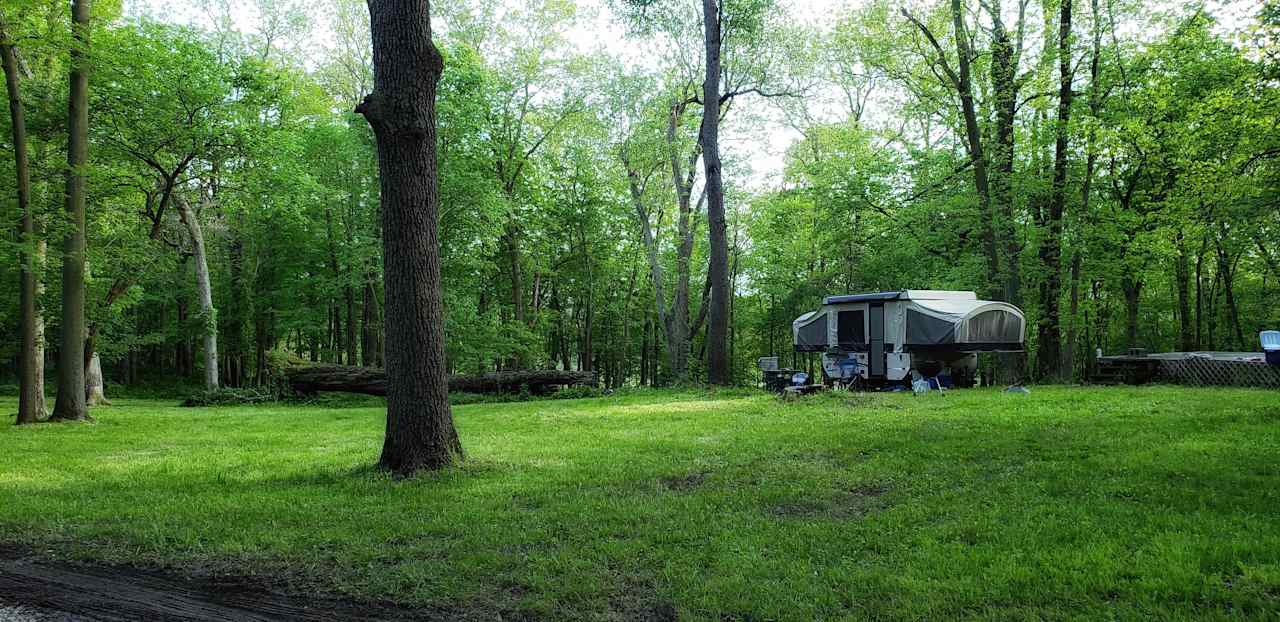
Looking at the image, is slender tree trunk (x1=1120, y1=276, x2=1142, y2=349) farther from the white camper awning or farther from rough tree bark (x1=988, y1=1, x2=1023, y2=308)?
the white camper awning

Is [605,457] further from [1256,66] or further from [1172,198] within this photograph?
[1172,198]

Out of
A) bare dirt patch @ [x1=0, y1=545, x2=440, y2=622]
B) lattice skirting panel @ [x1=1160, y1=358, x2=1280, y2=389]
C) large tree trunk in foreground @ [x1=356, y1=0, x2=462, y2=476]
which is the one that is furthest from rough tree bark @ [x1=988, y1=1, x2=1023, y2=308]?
bare dirt patch @ [x1=0, y1=545, x2=440, y2=622]

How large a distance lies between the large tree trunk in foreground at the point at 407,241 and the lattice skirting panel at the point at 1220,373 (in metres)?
14.7

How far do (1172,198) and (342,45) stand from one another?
24758mm

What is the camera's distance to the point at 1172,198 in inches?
389

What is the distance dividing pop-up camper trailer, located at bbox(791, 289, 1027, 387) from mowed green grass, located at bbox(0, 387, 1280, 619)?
553 cm

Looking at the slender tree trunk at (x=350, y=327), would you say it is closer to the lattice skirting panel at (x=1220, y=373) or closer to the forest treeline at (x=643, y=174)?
the forest treeline at (x=643, y=174)

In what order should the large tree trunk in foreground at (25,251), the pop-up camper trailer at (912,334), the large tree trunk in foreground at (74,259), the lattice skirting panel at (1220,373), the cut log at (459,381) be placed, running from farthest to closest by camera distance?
the cut log at (459,381) → the pop-up camper trailer at (912,334) → the lattice skirting panel at (1220,373) → the large tree trunk in foreground at (74,259) → the large tree trunk in foreground at (25,251)

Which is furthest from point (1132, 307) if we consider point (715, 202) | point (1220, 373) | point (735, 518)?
point (735, 518)

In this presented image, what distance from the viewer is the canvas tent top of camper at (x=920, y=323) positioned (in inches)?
543

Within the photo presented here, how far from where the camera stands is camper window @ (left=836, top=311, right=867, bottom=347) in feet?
49.8

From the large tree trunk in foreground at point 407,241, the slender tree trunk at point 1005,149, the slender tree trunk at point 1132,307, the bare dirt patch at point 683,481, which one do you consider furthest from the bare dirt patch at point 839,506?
the slender tree trunk at point 1132,307

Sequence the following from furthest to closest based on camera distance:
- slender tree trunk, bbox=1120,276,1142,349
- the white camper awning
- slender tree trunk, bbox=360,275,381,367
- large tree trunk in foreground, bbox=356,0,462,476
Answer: slender tree trunk, bbox=360,275,381,367, slender tree trunk, bbox=1120,276,1142,349, the white camper awning, large tree trunk in foreground, bbox=356,0,462,476

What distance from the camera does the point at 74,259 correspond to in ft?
37.7
